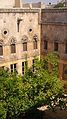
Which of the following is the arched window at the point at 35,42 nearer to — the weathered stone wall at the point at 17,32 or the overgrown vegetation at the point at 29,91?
the weathered stone wall at the point at 17,32

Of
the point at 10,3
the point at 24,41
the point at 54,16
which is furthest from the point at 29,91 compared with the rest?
the point at 10,3

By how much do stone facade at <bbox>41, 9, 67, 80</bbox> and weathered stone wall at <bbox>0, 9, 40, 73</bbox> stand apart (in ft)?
2.81

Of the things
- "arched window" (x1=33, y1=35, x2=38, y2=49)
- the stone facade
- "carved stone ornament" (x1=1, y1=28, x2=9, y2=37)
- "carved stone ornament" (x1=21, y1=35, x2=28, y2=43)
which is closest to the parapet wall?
the stone facade

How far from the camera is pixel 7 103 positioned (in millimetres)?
16516

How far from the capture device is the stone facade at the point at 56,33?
27.0 m

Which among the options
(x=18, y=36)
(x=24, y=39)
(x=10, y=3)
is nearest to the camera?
(x=18, y=36)

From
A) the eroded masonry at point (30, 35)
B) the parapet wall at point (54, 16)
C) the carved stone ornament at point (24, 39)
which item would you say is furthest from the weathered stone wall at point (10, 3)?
the carved stone ornament at point (24, 39)

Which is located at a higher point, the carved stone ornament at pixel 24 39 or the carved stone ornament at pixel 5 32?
the carved stone ornament at pixel 5 32

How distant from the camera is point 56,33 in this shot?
1086 inches

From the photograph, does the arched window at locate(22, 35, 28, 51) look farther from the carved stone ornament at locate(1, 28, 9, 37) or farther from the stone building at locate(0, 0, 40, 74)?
the carved stone ornament at locate(1, 28, 9, 37)

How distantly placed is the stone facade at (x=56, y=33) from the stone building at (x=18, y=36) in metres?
0.80

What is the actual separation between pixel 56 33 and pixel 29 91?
11436mm

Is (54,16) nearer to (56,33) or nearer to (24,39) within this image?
(56,33)

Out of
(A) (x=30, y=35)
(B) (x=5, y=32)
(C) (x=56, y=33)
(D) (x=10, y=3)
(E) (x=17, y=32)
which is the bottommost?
(A) (x=30, y=35)
